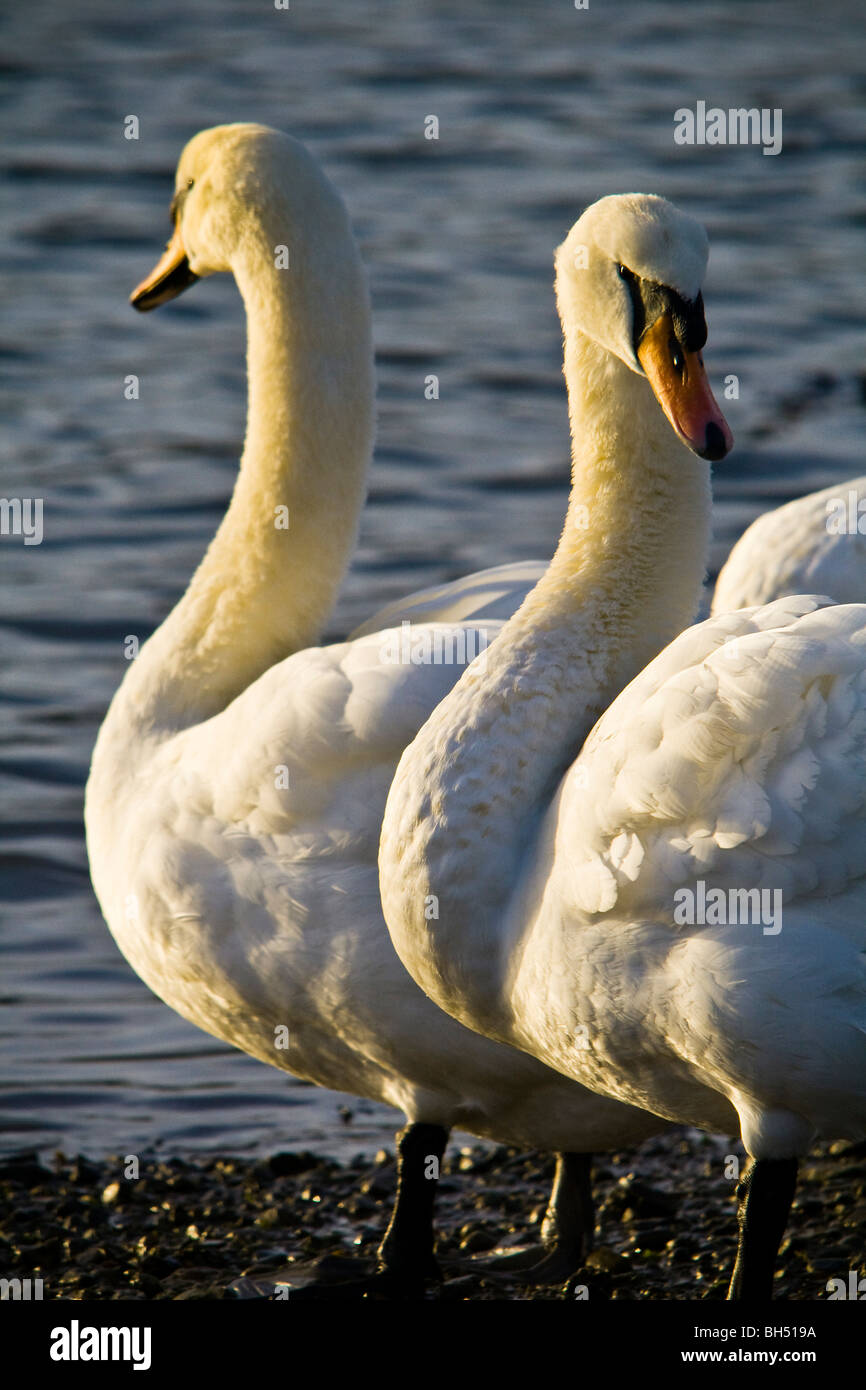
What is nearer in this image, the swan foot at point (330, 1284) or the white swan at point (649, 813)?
the white swan at point (649, 813)

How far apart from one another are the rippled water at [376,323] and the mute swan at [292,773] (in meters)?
1.15

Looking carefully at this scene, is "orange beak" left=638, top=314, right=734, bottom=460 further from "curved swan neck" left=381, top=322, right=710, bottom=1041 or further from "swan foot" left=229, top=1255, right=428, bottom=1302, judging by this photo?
"swan foot" left=229, top=1255, right=428, bottom=1302

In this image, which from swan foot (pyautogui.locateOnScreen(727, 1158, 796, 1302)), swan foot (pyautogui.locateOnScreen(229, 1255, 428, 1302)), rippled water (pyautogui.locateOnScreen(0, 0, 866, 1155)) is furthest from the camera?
rippled water (pyautogui.locateOnScreen(0, 0, 866, 1155))

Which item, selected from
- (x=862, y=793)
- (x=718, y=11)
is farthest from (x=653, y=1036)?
(x=718, y=11)

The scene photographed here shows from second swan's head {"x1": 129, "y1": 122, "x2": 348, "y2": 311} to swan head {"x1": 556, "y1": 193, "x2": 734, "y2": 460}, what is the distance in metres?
1.70

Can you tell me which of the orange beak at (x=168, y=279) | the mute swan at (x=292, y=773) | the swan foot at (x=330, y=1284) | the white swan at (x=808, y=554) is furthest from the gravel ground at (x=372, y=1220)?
the orange beak at (x=168, y=279)

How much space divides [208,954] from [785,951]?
1.82 metres

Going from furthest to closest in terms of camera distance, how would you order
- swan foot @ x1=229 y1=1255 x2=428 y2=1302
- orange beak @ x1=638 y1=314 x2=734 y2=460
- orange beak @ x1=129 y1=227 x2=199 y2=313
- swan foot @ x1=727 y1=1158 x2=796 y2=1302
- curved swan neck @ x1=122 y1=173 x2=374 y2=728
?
orange beak @ x1=129 y1=227 x2=199 y2=313
curved swan neck @ x1=122 y1=173 x2=374 y2=728
swan foot @ x1=229 y1=1255 x2=428 y2=1302
orange beak @ x1=638 y1=314 x2=734 y2=460
swan foot @ x1=727 y1=1158 x2=796 y2=1302

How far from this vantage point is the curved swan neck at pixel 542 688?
4.16m

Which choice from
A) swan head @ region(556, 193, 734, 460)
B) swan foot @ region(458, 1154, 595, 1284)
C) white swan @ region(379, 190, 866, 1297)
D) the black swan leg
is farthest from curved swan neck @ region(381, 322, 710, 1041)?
swan foot @ region(458, 1154, 595, 1284)

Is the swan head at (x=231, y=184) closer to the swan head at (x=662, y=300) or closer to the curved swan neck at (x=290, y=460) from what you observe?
the curved swan neck at (x=290, y=460)

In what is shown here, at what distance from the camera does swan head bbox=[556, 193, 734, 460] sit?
4137 millimetres

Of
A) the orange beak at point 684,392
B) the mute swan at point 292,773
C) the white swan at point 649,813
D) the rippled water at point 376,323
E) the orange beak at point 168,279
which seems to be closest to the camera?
the white swan at point 649,813

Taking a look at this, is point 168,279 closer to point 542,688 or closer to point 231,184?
point 231,184
